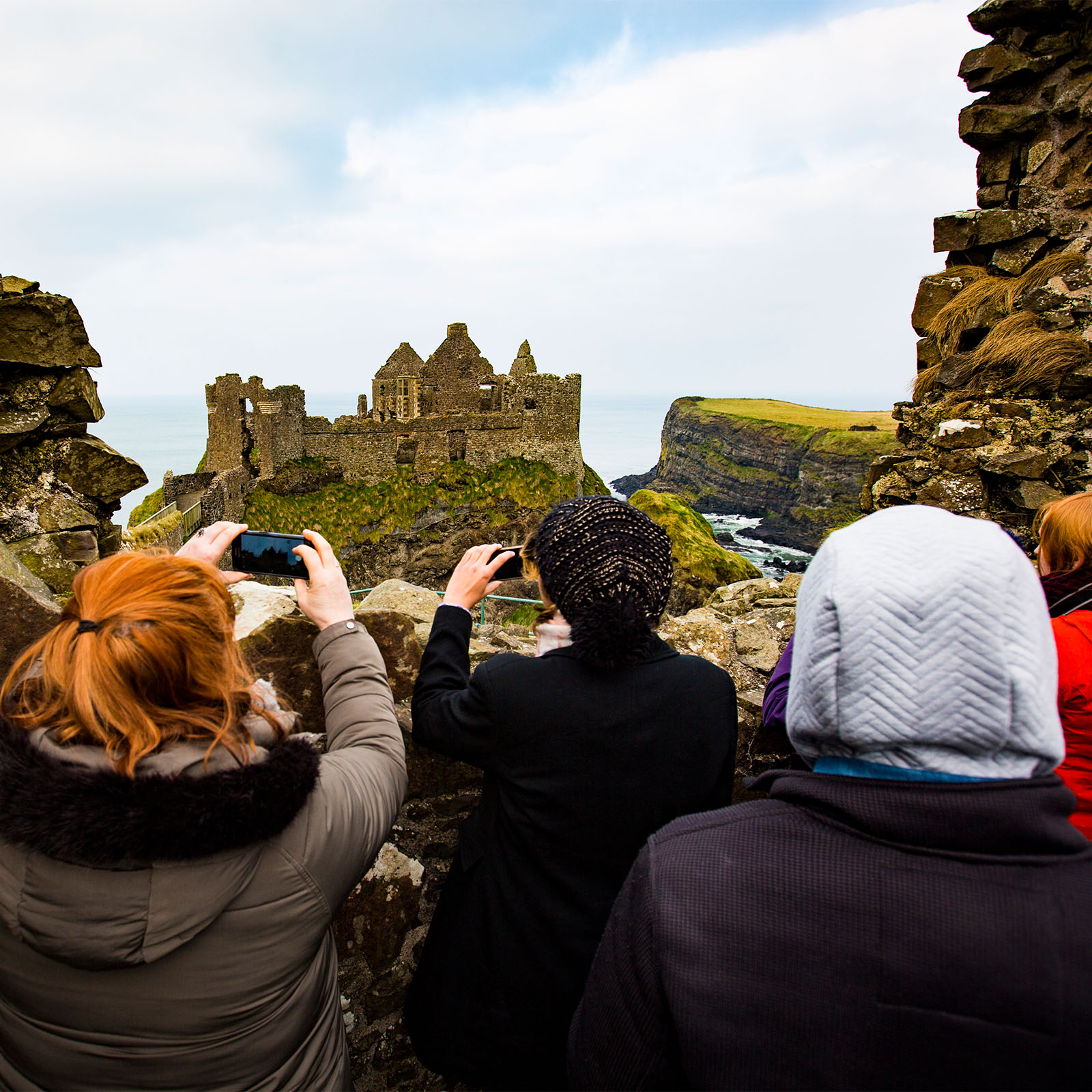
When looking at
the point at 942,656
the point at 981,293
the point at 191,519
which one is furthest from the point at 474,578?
the point at 191,519

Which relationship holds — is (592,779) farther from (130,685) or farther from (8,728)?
(8,728)

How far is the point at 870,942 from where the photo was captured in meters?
1.07

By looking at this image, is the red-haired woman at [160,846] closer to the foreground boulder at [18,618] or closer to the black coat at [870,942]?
the black coat at [870,942]

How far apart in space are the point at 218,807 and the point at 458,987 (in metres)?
1.00

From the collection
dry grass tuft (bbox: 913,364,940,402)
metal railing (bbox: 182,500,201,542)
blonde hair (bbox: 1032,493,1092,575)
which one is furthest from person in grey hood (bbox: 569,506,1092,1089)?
metal railing (bbox: 182,500,201,542)

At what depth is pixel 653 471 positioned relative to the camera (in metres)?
103

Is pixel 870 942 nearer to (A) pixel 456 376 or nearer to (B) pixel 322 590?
(B) pixel 322 590

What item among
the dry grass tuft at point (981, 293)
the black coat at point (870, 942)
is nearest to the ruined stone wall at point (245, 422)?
the dry grass tuft at point (981, 293)

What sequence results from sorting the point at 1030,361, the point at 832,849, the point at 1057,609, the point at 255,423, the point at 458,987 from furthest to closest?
the point at 255,423 < the point at 1030,361 < the point at 1057,609 < the point at 458,987 < the point at 832,849

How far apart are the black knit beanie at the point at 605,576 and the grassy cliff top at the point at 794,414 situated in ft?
225

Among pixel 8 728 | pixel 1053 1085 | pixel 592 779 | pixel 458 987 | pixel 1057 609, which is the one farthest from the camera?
pixel 1057 609

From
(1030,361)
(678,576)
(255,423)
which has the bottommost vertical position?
(678,576)

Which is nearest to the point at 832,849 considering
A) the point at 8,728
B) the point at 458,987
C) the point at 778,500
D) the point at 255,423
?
the point at 458,987

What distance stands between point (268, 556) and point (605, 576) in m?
1.06
